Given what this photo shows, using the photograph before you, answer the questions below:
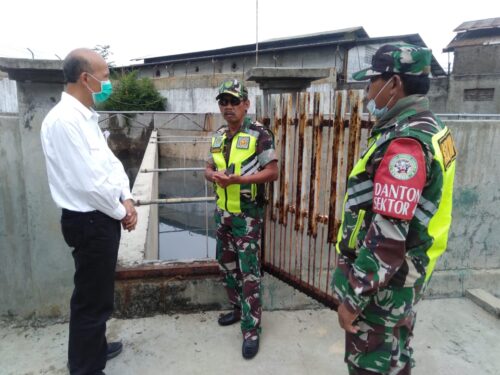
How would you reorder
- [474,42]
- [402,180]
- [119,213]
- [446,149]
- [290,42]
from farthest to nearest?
[290,42] < [474,42] < [119,213] < [446,149] < [402,180]

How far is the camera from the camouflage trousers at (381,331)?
1.51m

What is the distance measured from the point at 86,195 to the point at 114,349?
120 centimetres

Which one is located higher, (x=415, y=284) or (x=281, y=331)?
(x=415, y=284)

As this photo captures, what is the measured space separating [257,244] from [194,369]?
91 cm

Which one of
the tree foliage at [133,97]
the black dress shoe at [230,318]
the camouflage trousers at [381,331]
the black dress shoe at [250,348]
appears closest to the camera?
the camouflage trousers at [381,331]

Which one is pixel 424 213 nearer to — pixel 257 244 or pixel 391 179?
pixel 391 179

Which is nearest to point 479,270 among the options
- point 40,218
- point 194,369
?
point 194,369

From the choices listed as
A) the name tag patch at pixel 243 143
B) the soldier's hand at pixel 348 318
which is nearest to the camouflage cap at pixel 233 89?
the name tag patch at pixel 243 143

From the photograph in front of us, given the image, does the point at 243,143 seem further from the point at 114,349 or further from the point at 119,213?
the point at 114,349

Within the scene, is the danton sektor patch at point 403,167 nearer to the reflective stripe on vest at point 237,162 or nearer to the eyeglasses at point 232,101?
the reflective stripe on vest at point 237,162

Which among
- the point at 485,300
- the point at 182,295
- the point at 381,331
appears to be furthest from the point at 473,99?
the point at 381,331

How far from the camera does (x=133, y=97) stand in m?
24.6

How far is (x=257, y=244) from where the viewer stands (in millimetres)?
2635

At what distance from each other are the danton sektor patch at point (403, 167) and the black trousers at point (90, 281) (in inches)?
58.8
